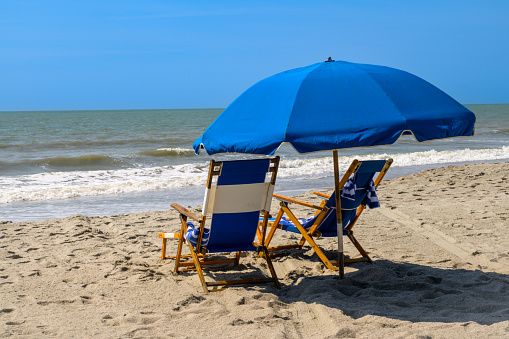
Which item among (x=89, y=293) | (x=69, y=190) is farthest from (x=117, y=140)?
(x=89, y=293)

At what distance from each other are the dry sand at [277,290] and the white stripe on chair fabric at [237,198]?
68 cm

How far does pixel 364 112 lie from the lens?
10.8 ft

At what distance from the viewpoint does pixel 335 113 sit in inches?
131

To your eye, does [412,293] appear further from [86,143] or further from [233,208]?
[86,143]

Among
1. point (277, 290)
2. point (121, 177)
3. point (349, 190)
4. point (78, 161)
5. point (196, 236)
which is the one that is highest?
point (349, 190)

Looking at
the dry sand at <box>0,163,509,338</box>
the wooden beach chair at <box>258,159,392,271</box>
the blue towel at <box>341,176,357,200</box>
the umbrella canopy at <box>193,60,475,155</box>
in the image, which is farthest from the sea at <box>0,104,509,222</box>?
the umbrella canopy at <box>193,60,475,155</box>

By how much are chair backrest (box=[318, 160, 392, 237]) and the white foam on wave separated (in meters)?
6.92

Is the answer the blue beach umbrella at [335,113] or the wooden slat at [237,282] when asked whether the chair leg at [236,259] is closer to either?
the wooden slat at [237,282]

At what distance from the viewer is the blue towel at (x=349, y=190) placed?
4171 millimetres

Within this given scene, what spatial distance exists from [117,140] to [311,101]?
85.2 ft

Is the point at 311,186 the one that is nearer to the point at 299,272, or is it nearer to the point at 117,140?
the point at 299,272

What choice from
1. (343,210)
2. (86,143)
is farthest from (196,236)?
(86,143)

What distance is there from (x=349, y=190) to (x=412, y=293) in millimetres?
971

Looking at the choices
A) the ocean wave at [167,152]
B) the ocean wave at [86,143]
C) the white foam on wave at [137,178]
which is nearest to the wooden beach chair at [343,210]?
the white foam on wave at [137,178]
